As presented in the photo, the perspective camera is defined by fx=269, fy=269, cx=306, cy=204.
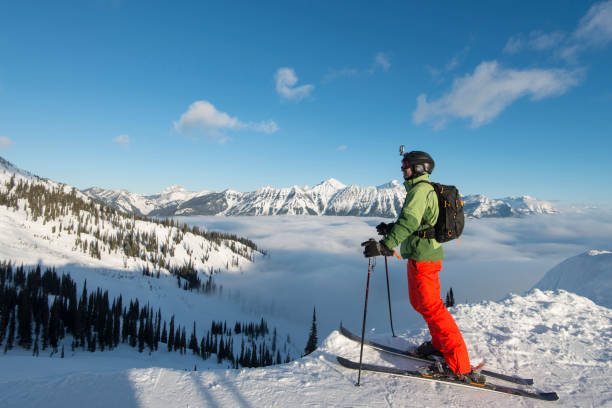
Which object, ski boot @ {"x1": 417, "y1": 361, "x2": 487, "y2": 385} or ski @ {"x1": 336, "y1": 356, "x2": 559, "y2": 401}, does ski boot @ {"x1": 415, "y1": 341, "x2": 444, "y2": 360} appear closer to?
ski boot @ {"x1": 417, "y1": 361, "x2": 487, "y2": 385}

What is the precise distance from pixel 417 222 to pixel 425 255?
952 mm

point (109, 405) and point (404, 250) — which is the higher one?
point (404, 250)

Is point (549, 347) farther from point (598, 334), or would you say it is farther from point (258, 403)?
point (258, 403)

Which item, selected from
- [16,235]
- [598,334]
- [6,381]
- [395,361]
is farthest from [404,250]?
[16,235]

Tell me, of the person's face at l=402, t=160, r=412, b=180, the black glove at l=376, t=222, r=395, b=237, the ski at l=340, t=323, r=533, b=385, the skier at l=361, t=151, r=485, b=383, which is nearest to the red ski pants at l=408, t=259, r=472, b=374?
the skier at l=361, t=151, r=485, b=383

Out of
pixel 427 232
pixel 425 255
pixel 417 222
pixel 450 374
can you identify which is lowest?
pixel 450 374

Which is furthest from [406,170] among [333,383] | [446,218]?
[333,383]

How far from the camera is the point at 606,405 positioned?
5.27 m

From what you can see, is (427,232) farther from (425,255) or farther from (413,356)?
(413,356)

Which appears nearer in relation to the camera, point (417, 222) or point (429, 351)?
point (417, 222)

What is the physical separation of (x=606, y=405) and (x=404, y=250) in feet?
15.2

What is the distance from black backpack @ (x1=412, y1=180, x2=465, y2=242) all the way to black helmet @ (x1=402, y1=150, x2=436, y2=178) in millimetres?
467

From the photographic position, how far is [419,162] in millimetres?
6801

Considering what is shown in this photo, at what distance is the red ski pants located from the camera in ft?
19.8
